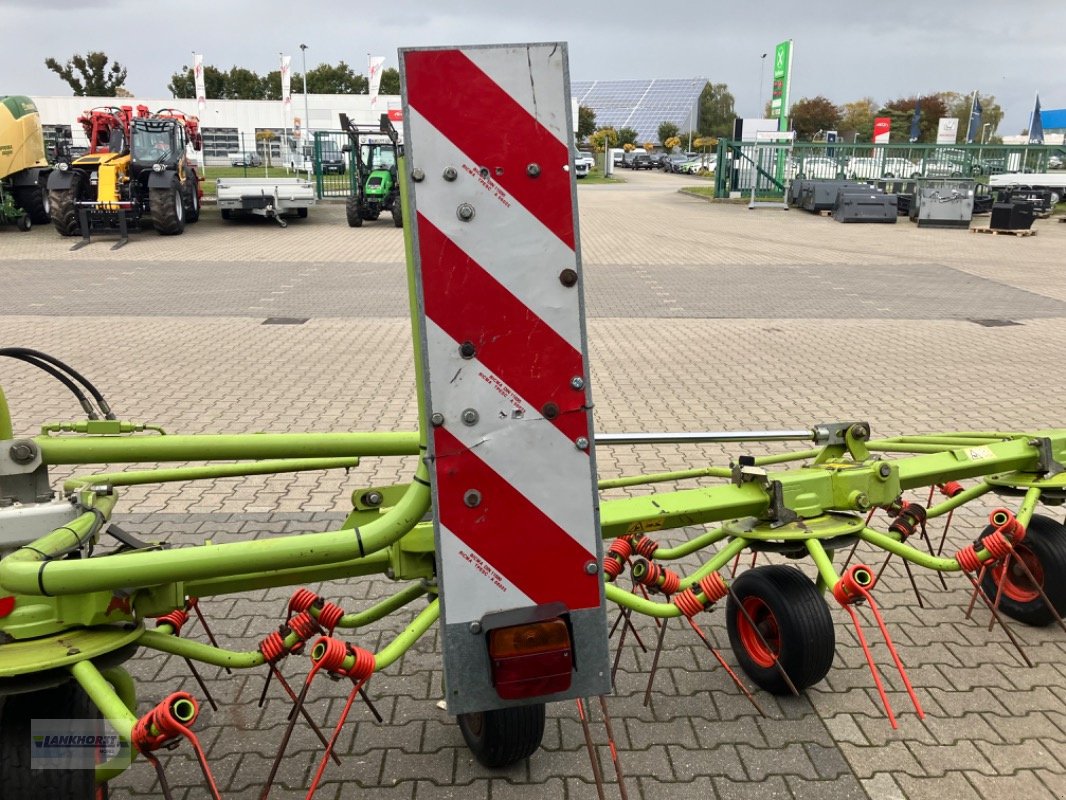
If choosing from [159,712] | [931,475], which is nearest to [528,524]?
[159,712]

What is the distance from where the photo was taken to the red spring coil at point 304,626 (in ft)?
8.20

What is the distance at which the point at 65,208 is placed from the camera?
17.5m

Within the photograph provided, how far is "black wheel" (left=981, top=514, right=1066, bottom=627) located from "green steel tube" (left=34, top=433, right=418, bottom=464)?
94.7 inches

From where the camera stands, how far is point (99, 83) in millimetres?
66125

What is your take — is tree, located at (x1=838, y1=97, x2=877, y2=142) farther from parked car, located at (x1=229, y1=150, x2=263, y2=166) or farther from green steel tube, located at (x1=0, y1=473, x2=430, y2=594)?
green steel tube, located at (x1=0, y1=473, x2=430, y2=594)

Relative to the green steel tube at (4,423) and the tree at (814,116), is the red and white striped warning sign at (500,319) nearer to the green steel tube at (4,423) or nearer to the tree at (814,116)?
the green steel tube at (4,423)

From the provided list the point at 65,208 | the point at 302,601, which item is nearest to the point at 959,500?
the point at 302,601

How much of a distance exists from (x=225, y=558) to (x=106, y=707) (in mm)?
416

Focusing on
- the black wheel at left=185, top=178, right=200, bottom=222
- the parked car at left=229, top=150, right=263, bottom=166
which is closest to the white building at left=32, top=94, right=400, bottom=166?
the parked car at left=229, top=150, right=263, bottom=166

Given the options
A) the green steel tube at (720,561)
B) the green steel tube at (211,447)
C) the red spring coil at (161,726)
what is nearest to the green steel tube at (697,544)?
the green steel tube at (720,561)

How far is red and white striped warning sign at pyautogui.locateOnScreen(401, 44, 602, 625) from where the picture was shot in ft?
6.17

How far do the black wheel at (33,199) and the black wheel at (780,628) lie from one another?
2014cm

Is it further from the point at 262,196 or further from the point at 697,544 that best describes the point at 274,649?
the point at 262,196

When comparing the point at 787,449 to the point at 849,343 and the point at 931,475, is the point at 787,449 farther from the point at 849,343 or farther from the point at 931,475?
the point at 849,343
